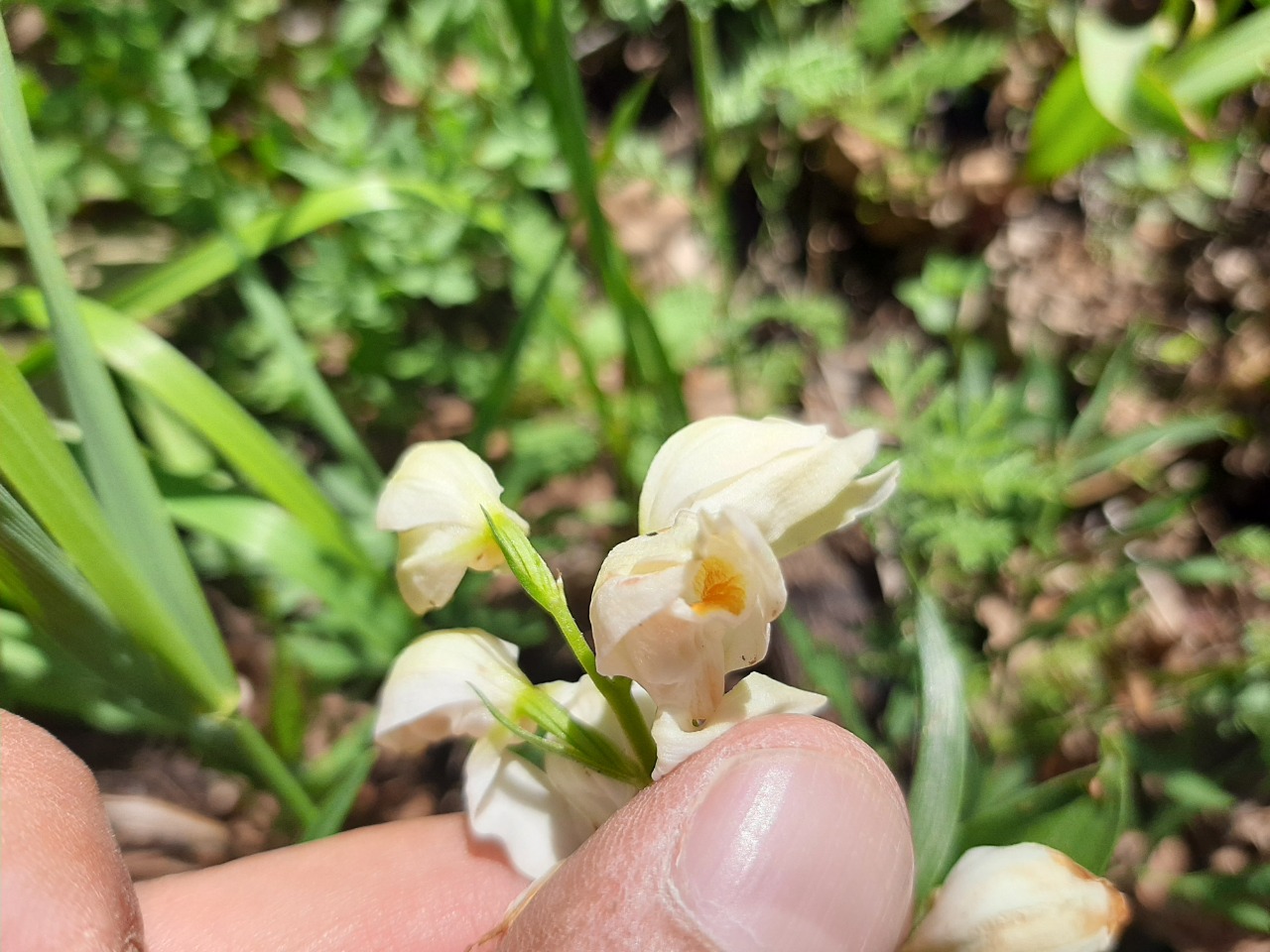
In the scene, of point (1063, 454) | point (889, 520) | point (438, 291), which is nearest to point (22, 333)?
point (438, 291)

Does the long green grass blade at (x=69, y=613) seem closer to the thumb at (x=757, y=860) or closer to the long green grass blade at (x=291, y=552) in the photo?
the long green grass blade at (x=291, y=552)

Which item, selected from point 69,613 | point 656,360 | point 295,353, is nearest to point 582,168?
point 656,360

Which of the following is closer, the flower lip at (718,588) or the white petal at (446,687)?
the flower lip at (718,588)

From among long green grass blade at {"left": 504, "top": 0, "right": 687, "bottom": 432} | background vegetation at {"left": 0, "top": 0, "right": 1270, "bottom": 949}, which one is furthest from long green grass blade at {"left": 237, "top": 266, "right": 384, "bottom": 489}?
long green grass blade at {"left": 504, "top": 0, "right": 687, "bottom": 432}

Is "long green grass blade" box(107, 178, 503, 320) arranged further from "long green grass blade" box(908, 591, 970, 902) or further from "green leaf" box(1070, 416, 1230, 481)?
"green leaf" box(1070, 416, 1230, 481)

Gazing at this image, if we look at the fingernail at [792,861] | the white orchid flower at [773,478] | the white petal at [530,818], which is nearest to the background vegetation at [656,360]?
the fingernail at [792,861]

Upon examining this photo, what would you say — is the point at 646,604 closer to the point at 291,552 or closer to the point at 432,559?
the point at 432,559
